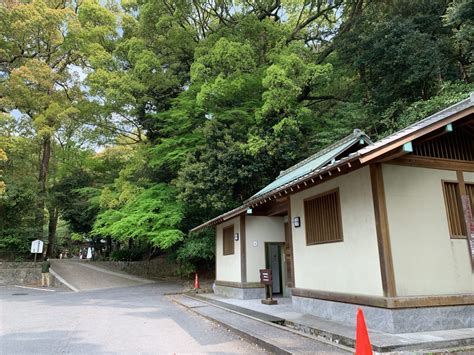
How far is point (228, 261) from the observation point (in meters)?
13.5

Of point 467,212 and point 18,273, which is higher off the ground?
point 467,212

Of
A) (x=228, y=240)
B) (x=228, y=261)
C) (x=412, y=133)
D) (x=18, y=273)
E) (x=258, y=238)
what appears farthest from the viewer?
(x=18, y=273)

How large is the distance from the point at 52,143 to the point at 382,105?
26117 mm

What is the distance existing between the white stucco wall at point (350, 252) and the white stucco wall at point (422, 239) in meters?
0.38

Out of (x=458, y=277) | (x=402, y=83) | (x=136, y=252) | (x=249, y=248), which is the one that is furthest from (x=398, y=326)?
(x=136, y=252)

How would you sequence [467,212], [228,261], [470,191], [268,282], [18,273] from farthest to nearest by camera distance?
[18,273]
[228,261]
[268,282]
[470,191]
[467,212]

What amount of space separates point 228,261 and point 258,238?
1965 mm

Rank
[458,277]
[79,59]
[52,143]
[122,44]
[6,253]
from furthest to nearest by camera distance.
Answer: [52,143]
[79,59]
[6,253]
[122,44]
[458,277]

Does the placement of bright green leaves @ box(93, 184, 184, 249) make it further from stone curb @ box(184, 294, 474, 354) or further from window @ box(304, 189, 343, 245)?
stone curb @ box(184, 294, 474, 354)

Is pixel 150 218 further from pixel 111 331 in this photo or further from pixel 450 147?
pixel 450 147

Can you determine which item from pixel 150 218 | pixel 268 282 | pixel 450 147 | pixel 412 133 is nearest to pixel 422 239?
pixel 412 133

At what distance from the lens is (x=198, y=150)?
1788cm

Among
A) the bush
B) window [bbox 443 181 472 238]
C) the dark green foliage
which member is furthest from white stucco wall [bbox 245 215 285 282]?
the bush

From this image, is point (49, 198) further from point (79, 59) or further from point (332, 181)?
point (332, 181)
